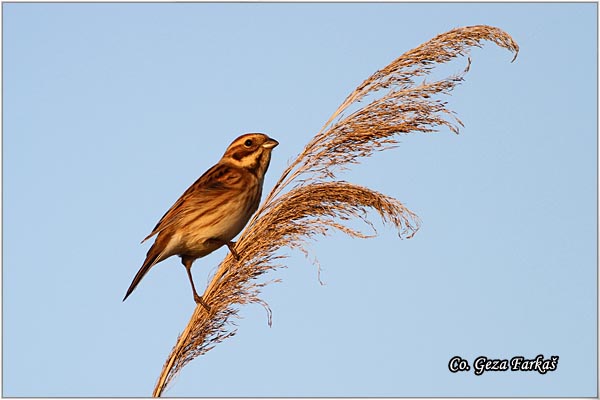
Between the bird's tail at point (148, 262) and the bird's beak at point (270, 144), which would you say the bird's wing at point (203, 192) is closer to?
the bird's tail at point (148, 262)

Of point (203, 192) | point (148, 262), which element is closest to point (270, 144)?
point (203, 192)

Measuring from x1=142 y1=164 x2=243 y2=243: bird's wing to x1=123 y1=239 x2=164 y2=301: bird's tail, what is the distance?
0.47 ft

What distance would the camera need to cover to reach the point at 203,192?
5.39m

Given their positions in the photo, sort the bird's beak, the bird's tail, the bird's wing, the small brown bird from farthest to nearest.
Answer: the bird's beak < the bird's wing < the small brown bird < the bird's tail

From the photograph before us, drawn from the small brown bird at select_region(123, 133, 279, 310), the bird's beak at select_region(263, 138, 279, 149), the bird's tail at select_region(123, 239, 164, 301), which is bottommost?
the bird's tail at select_region(123, 239, 164, 301)

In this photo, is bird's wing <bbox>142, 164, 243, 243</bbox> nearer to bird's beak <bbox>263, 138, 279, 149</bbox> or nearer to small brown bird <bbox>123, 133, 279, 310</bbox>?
small brown bird <bbox>123, 133, 279, 310</bbox>

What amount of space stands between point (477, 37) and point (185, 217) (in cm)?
236

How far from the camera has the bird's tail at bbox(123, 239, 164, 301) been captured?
4.73 metres

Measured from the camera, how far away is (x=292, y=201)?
418 cm

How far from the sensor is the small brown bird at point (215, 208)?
16.9ft

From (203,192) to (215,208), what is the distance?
22cm

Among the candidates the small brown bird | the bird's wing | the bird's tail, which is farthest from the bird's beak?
the bird's tail

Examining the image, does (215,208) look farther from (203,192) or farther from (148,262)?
(148,262)

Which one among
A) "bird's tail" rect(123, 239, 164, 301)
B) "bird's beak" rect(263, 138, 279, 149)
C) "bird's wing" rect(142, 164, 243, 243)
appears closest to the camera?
"bird's tail" rect(123, 239, 164, 301)
